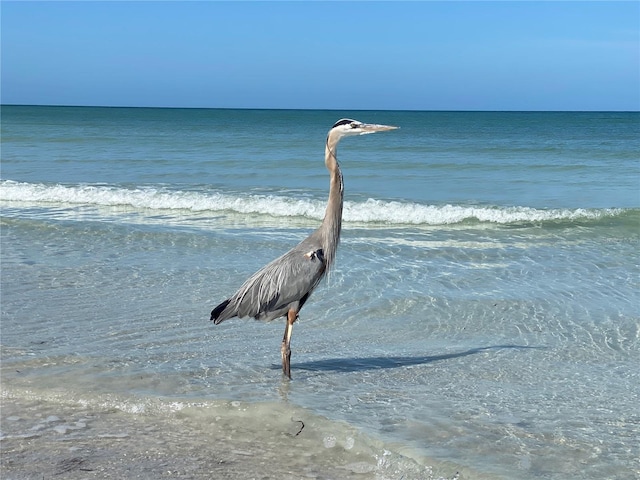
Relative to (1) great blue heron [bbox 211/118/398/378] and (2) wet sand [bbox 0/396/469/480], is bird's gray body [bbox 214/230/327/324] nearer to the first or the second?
(1) great blue heron [bbox 211/118/398/378]

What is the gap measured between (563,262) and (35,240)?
6.63 m

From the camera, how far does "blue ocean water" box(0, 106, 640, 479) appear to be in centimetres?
470

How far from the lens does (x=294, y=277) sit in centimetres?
561

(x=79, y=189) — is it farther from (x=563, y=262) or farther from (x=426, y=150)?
(x=426, y=150)

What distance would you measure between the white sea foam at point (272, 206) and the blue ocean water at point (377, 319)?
0.19ft

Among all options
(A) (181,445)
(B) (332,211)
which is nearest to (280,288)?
(B) (332,211)

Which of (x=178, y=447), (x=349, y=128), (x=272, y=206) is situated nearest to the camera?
(x=178, y=447)

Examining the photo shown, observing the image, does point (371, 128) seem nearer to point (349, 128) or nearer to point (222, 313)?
point (349, 128)

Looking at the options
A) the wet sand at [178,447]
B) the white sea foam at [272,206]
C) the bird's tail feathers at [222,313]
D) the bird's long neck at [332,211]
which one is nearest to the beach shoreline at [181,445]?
the wet sand at [178,447]

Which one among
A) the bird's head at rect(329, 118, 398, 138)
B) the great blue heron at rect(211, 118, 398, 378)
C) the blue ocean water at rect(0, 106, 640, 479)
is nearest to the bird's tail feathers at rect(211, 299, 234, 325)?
the great blue heron at rect(211, 118, 398, 378)

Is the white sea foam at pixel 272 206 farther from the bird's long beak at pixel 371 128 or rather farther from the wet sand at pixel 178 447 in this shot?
the wet sand at pixel 178 447

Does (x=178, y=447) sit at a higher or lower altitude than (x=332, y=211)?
lower

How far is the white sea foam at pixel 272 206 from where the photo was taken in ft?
42.9

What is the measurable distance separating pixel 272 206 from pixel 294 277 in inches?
344
